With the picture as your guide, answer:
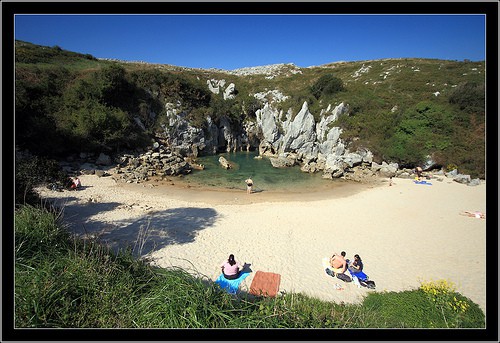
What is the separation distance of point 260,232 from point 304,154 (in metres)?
22.0

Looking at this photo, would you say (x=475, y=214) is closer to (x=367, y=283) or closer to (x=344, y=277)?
(x=367, y=283)

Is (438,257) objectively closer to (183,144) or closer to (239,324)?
(239,324)

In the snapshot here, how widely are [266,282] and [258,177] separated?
629 inches

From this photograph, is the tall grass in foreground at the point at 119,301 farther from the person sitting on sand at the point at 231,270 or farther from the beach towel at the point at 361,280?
the person sitting on sand at the point at 231,270

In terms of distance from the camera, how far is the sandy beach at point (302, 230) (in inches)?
288

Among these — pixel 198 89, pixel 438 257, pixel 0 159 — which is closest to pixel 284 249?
pixel 438 257

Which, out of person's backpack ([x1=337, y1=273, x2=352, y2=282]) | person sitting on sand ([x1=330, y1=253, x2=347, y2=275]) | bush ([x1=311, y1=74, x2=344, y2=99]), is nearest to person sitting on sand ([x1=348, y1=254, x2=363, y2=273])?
person sitting on sand ([x1=330, y1=253, x2=347, y2=275])

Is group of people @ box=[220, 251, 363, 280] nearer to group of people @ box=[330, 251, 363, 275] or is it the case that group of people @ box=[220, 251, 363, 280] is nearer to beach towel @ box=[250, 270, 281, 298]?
group of people @ box=[330, 251, 363, 275]

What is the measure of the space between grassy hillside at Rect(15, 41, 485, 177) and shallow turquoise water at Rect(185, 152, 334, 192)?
8217mm

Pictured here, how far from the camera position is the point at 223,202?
15148 mm

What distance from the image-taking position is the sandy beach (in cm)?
731

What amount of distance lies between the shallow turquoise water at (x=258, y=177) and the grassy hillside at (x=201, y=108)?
8217 millimetres

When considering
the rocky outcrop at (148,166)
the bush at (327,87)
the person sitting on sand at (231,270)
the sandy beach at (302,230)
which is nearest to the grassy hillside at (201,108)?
the bush at (327,87)

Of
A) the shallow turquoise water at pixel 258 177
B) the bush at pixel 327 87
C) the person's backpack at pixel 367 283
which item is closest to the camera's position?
the person's backpack at pixel 367 283
